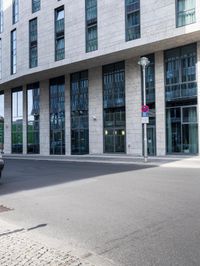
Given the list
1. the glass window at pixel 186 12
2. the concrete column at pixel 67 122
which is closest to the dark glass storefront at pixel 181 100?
the glass window at pixel 186 12

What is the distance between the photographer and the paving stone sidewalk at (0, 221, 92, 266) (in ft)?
13.5

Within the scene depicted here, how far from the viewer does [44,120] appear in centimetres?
3547

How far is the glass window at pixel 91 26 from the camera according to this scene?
28375 mm

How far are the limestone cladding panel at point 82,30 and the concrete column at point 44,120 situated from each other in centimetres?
316

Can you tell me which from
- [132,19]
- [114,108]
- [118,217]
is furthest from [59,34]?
[118,217]

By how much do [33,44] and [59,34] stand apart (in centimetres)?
441

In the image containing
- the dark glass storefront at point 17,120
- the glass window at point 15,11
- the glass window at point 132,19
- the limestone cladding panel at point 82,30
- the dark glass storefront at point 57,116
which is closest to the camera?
the limestone cladding panel at point 82,30

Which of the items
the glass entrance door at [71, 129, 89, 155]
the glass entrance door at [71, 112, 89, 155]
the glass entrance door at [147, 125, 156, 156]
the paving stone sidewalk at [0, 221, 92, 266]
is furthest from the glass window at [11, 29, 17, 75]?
the paving stone sidewalk at [0, 221, 92, 266]

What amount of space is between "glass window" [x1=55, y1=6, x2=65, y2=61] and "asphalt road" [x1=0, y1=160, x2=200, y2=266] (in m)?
22.2

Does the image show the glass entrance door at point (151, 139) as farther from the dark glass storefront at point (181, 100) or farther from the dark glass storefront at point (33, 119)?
the dark glass storefront at point (33, 119)

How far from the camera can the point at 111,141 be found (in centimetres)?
2927

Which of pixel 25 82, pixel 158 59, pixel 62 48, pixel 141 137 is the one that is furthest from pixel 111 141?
pixel 25 82

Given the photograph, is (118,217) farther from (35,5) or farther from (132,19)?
(35,5)

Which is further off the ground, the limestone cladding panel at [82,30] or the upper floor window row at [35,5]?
the upper floor window row at [35,5]
